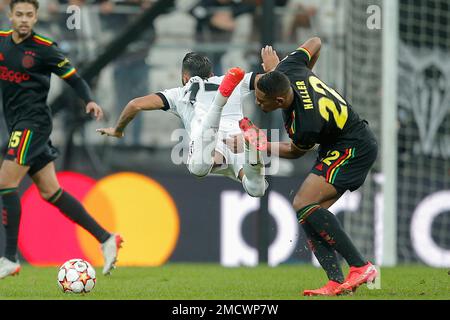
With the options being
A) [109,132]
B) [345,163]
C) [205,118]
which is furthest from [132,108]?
[345,163]

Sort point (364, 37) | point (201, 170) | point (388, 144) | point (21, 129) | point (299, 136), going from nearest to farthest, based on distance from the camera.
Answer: point (299, 136), point (201, 170), point (21, 129), point (388, 144), point (364, 37)

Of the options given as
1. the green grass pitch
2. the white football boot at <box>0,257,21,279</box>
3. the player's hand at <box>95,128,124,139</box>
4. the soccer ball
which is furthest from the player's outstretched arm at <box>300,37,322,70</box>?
the white football boot at <box>0,257,21,279</box>

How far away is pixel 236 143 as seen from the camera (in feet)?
26.4

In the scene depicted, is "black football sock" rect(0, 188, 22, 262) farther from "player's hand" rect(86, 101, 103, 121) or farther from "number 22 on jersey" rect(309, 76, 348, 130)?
"number 22 on jersey" rect(309, 76, 348, 130)

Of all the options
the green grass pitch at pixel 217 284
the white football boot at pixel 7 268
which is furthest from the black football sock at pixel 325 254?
the white football boot at pixel 7 268

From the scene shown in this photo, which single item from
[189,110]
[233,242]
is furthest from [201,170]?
[233,242]

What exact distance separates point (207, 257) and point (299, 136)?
471 cm

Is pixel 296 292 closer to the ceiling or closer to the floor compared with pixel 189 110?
closer to the floor

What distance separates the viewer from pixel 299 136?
7.24 meters

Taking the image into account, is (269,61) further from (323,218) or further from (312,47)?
(323,218)

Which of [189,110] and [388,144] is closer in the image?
[189,110]

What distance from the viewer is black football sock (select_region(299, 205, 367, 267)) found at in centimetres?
723

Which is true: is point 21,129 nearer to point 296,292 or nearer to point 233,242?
point 296,292

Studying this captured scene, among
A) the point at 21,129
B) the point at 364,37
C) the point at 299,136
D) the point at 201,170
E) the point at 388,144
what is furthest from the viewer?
the point at 364,37
